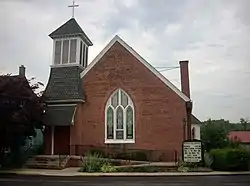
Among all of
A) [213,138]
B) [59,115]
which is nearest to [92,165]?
[59,115]

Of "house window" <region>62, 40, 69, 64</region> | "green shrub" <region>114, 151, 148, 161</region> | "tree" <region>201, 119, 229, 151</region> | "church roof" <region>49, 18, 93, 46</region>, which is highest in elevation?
"church roof" <region>49, 18, 93, 46</region>

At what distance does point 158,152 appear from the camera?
30984mm

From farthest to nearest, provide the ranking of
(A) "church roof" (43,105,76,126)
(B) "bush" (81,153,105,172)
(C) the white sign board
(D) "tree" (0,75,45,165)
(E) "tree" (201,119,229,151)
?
(E) "tree" (201,119,229,151)
(A) "church roof" (43,105,76,126)
(D) "tree" (0,75,45,165)
(C) the white sign board
(B) "bush" (81,153,105,172)

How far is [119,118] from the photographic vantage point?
32594 mm

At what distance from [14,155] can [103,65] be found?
33.9 ft

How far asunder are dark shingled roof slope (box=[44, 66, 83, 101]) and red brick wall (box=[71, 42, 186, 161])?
0.89m

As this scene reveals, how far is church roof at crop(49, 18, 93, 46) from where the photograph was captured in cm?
3527

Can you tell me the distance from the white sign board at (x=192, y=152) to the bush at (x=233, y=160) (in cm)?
119

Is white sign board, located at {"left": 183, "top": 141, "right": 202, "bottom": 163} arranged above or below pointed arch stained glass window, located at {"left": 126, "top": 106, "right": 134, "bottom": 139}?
below

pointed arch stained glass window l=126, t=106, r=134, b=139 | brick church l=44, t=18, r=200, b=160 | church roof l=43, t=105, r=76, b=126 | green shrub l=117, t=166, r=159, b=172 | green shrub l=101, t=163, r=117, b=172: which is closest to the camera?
green shrub l=117, t=166, r=159, b=172

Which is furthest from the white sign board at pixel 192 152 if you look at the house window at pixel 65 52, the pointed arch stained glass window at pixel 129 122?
the house window at pixel 65 52

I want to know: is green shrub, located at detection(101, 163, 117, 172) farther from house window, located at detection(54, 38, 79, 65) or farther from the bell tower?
house window, located at detection(54, 38, 79, 65)

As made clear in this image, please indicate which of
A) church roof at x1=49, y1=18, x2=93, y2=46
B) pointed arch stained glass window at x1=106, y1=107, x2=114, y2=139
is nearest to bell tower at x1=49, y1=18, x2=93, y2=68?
church roof at x1=49, y1=18, x2=93, y2=46

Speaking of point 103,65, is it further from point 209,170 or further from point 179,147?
point 209,170
